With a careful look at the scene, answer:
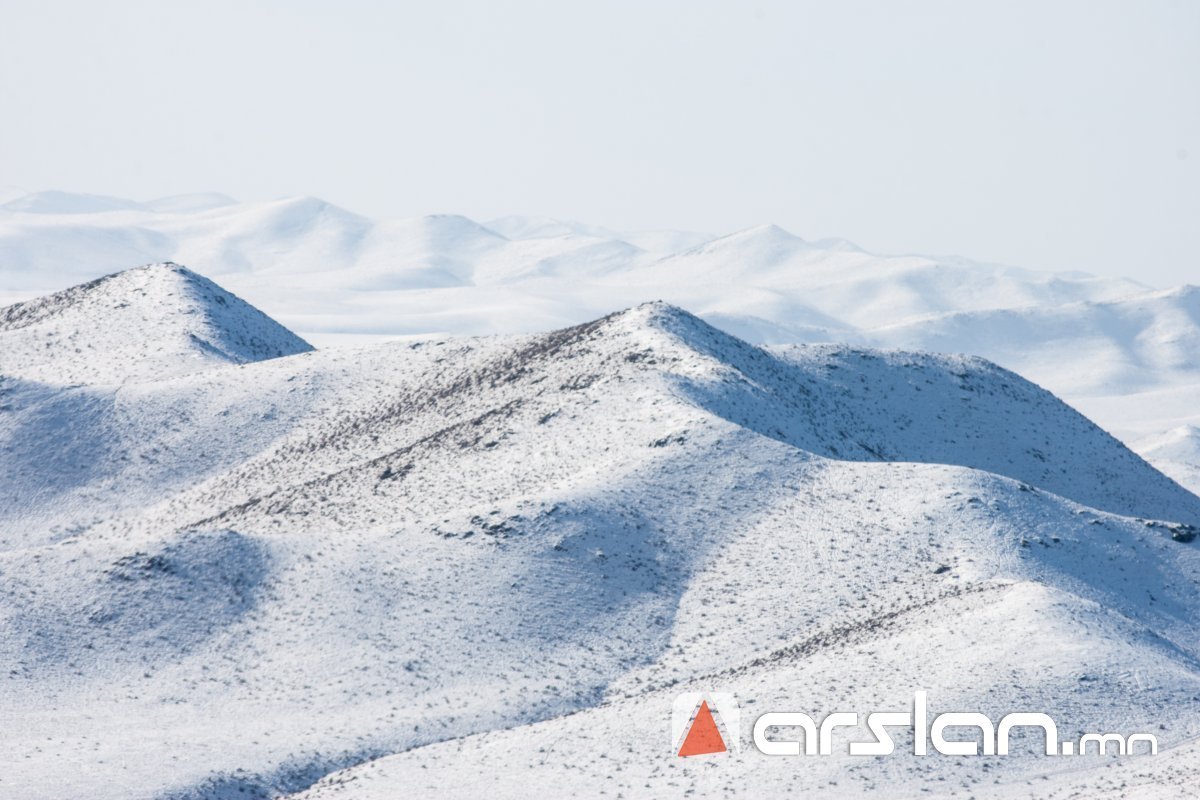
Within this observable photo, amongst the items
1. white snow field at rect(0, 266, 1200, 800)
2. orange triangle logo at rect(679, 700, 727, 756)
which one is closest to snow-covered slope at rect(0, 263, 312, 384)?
white snow field at rect(0, 266, 1200, 800)

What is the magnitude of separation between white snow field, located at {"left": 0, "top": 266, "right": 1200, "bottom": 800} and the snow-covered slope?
306 inches

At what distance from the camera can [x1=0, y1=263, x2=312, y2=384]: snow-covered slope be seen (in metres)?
74.8

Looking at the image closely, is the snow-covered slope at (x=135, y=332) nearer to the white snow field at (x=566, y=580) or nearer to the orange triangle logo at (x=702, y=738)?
the white snow field at (x=566, y=580)

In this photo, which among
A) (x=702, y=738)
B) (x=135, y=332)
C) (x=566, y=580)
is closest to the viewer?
(x=702, y=738)

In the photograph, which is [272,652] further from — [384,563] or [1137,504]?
[1137,504]

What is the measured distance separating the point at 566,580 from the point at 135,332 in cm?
4712

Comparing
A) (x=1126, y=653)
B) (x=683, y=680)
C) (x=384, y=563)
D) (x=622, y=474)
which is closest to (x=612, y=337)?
(x=622, y=474)

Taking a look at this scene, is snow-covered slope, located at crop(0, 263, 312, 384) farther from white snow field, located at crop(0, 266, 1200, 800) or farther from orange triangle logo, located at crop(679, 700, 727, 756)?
orange triangle logo, located at crop(679, 700, 727, 756)

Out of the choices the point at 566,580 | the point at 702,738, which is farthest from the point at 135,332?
the point at 702,738

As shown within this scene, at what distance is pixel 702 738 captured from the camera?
31.6 metres

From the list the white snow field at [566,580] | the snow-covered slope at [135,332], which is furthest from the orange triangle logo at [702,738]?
the snow-covered slope at [135,332]

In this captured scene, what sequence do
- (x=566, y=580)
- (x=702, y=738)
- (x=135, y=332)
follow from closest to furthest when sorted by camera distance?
(x=702, y=738)
(x=566, y=580)
(x=135, y=332)

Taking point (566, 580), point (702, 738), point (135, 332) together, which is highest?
point (135, 332)

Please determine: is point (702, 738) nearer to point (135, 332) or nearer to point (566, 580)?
point (566, 580)
